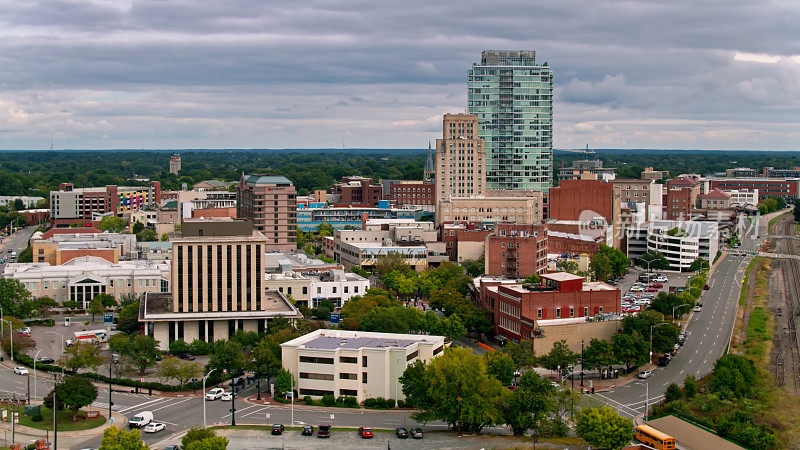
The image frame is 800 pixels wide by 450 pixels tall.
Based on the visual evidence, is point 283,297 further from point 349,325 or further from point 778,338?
point 778,338

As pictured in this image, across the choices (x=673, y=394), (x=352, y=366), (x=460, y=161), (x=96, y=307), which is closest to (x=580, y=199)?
(x=460, y=161)

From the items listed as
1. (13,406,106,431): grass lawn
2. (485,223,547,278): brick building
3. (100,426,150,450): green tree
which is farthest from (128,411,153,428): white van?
(485,223,547,278): brick building

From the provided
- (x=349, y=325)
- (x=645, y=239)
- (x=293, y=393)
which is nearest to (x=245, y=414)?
(x=293, y=393)

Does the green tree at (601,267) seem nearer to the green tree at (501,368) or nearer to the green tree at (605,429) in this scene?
the green tree at (501,368)

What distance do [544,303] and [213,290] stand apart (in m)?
35.2

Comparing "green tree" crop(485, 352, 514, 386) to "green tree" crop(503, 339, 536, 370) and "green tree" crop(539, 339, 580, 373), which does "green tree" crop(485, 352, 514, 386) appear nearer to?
"green tree" crop(503, 339, 536, 370)

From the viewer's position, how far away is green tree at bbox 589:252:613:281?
136 m

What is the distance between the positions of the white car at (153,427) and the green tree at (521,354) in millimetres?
32133

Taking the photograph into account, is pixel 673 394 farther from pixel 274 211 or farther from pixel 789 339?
pixel 274 211

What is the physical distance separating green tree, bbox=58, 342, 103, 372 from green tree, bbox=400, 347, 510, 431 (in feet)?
102

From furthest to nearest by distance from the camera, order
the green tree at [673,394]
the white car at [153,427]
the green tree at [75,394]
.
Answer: the green tree at [673,394], the green tree at [75,394], the white car at [153,427]

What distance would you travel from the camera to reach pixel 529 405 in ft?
225

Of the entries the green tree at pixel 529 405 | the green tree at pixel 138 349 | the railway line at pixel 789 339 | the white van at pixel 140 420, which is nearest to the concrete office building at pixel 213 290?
the green tree at pixel 138 349

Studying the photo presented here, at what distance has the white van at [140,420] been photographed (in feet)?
224
